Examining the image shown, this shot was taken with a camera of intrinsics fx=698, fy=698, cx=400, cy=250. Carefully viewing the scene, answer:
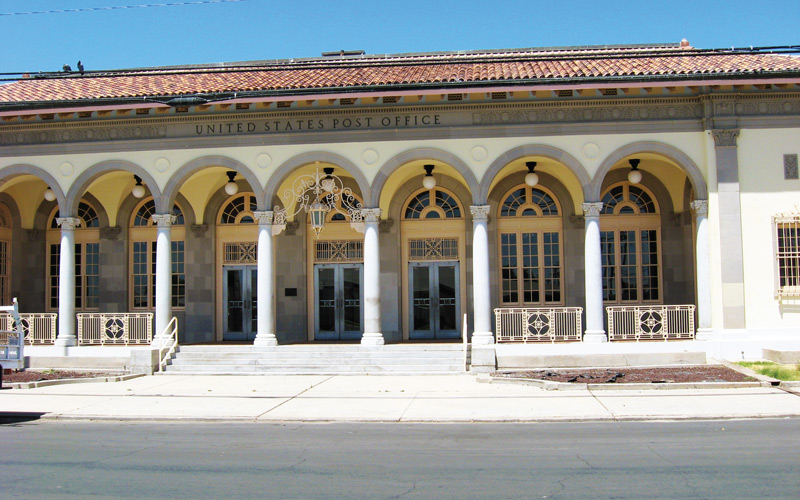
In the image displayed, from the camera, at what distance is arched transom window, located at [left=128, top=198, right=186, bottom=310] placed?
66.8 ft

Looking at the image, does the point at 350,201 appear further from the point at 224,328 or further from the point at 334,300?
the point at 224,328

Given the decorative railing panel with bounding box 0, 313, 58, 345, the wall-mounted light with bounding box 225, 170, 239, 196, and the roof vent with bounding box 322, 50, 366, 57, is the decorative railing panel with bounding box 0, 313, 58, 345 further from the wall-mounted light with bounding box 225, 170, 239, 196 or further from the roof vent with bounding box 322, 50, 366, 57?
the roof vent with bounding box 322, 50, 366, 57

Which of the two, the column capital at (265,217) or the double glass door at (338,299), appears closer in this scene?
the column capital at (265,217)

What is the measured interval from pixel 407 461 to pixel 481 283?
9.17m

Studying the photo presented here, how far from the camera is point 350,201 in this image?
66.3ft

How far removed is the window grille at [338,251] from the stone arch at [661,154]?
681 centimetres

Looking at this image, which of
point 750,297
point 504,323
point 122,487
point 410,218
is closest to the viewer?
point 122,487

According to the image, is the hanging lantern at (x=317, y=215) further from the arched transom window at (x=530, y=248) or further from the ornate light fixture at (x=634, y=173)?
the ornate light fixture at (x=634, y=173)

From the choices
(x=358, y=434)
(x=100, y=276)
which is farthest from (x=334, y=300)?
(x=358, y=434)

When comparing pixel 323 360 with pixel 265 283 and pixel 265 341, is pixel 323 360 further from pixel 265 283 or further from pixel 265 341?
pixel 265 283

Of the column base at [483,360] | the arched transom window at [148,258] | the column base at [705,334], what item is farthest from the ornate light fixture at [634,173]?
the arched transom window at [148,258]

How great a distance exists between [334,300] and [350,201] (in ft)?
9.49

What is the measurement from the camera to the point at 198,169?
1770 centimetres

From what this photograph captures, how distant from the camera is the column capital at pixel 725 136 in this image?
53.3 ft
